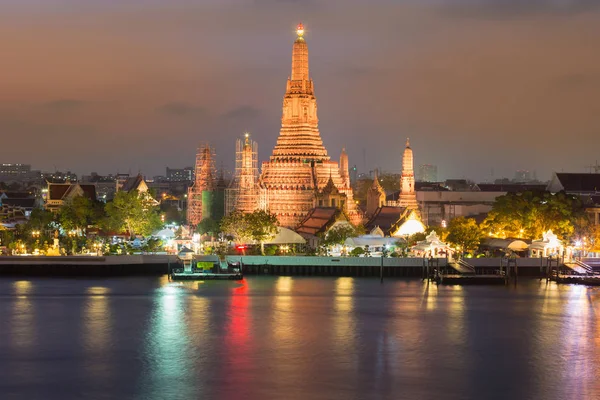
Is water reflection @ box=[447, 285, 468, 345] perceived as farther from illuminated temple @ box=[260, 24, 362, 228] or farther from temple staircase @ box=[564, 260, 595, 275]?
illuminated temple @ box=[260, 24, 362, 228]

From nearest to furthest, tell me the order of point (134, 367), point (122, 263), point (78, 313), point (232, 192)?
1. point (134, 367)
2. point (78, 313)
3. point (122, 263)
4. point (232, 192)

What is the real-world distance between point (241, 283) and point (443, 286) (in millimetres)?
12088

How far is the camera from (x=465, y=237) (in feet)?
237

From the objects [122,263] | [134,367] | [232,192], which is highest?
[232,192]

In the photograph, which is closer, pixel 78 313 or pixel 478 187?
pixel 78 313

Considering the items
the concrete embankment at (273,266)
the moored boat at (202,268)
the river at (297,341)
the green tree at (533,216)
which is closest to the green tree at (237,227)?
the concrete embankment at (273,266)

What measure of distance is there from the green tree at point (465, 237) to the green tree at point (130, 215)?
964 inches

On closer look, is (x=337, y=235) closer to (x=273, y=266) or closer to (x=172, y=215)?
(x=273, y=266)

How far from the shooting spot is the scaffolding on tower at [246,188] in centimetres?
8481

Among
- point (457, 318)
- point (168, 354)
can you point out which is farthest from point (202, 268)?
point (168, 354)

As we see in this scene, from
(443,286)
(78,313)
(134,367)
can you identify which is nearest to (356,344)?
(134,367)

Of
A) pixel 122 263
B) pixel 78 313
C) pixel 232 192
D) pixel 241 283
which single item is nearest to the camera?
pixel 78 313

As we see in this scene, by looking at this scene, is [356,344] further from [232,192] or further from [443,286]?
[232,192]

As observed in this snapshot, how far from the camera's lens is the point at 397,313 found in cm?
5422
